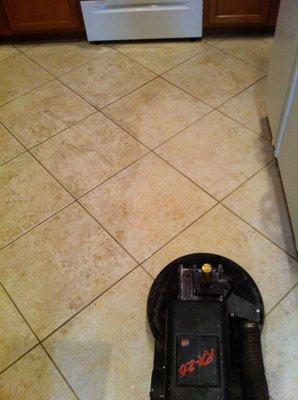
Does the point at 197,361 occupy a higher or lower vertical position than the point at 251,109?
higher

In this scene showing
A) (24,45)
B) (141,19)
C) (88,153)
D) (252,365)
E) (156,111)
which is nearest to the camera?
(252,365)

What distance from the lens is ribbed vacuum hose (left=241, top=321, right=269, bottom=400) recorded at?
914mm

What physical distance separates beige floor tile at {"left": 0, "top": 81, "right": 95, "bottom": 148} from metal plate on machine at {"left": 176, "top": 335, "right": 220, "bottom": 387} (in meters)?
1.27

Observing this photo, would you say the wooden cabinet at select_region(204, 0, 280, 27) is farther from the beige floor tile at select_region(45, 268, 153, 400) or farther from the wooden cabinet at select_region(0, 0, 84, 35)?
the beige floor tile at select_region(45, 268, 153, 400)

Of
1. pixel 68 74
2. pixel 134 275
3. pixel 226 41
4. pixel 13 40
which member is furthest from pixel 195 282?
pixel 13 40

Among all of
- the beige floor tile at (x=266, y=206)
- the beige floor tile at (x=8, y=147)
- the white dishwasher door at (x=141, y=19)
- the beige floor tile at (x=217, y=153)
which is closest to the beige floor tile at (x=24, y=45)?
the white dishwasher door at (x=141, y=19)

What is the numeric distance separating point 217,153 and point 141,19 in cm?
105

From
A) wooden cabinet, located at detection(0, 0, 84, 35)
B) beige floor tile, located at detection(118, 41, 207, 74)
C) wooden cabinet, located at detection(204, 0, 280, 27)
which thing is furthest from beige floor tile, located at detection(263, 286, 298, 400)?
wooden cabinet, located at detection(0, 0, 84, 35)

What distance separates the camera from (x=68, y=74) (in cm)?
208

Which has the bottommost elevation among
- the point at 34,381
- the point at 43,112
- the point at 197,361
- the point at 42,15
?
the point at 34,381

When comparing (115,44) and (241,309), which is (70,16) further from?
(241,309)

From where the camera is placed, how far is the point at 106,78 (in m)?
2.03

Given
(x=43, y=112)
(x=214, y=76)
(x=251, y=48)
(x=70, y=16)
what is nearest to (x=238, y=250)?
(x=214, y=76)

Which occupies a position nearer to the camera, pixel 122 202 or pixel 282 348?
pixel 282 348
